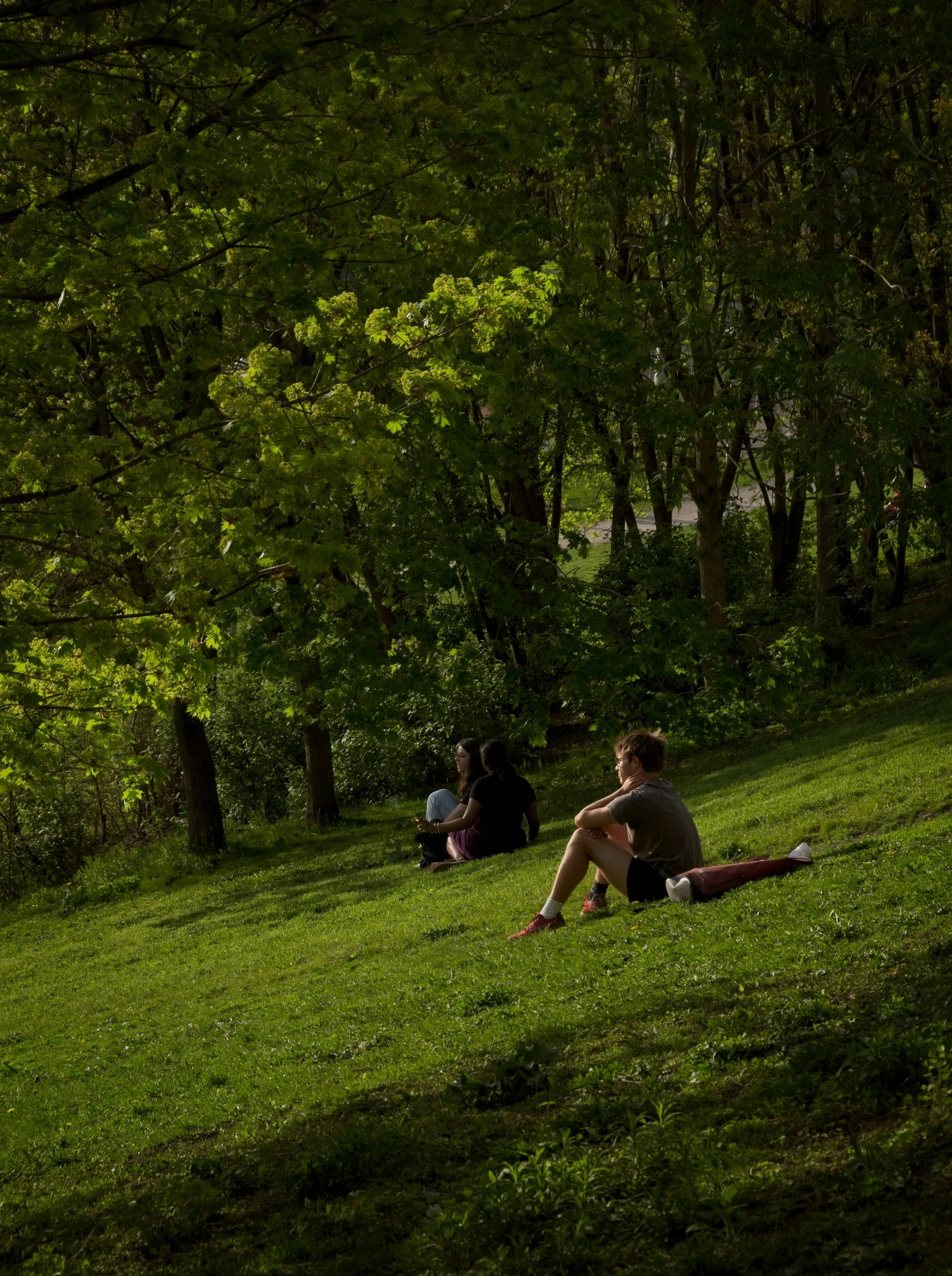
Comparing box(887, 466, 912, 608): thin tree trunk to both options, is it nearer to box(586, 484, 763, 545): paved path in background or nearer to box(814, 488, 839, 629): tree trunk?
box(814, 488, 839, 629): tree trunk

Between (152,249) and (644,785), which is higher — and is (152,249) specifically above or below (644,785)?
above

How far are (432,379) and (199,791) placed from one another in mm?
16591

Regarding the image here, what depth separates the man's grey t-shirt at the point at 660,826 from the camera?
9.95 meters

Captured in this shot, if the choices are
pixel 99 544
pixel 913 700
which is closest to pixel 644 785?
pixel 99 544

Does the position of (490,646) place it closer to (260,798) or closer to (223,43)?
(260,798)

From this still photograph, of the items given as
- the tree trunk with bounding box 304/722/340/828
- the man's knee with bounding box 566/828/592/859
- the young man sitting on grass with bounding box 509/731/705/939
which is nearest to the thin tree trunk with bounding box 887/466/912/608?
the tree trunk with bounding box 304/722/340/828

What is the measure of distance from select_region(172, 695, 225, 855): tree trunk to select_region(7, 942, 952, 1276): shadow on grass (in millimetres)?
17390

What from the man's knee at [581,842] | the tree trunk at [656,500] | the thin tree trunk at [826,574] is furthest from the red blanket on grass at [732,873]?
the tree trunk at [656,500]

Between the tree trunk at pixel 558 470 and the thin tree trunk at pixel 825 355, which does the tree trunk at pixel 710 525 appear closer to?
the thin tree trunk at pixel 825 355

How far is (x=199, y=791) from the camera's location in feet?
79.6

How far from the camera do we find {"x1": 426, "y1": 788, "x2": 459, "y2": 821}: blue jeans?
54.3 feet

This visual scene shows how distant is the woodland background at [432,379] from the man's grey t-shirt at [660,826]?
102 inches

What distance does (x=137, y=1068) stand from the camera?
32.9 ft

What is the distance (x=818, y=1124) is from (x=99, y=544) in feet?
19.2
